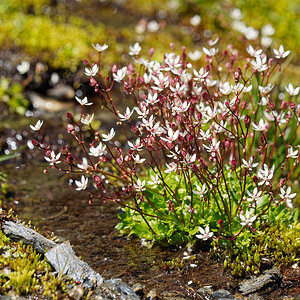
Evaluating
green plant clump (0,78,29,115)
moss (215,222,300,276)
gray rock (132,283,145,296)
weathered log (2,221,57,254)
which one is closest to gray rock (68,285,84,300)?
gray rock (132,283,145,296)

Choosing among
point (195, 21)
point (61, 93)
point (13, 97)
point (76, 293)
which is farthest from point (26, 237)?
point (195, 21)

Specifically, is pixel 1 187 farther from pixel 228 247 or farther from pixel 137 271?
pixel 228 247

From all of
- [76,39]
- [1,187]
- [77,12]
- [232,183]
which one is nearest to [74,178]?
[1,187]

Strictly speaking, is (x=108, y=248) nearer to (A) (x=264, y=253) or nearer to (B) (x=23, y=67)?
(A) (x=264, y=253)

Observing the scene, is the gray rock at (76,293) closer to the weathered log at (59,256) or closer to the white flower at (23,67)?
the weathered log at (59,256)

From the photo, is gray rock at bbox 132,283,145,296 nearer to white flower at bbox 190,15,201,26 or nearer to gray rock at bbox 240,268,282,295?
gray rock at bbox 240,268,282,295
